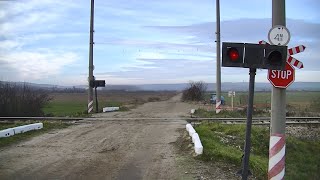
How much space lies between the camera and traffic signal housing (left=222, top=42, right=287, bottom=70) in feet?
27.5

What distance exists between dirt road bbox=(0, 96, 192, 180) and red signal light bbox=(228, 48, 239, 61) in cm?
332

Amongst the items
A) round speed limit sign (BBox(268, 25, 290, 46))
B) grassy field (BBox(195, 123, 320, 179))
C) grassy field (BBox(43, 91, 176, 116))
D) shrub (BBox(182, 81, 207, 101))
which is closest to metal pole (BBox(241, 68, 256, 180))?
round speed limit sign (BBox(268, 25, 290, 46))

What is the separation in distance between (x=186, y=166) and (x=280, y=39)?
14.1 ft

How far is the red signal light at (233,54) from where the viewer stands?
8354mm

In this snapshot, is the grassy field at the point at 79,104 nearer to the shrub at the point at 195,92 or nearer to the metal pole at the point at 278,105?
the shrub at the point at 195,92

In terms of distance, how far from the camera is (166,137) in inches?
679

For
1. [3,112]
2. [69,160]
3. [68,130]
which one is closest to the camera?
[69,160]

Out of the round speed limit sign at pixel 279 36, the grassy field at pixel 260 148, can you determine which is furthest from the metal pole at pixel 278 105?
the grassy field at pixel 260 148

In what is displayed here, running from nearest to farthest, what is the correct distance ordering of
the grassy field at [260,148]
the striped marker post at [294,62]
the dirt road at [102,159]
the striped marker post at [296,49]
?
the striped marker post at [294,62] < the striped marker post at [296,49] < the dirt road at [102,159] < the grassy field at [260,148]

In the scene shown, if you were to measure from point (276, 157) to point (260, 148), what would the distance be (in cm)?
883

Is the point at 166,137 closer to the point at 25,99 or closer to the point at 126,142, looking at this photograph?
the point at 126,142

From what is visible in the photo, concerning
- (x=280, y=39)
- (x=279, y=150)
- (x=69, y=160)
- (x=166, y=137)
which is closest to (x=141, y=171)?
(x=69, y=160)

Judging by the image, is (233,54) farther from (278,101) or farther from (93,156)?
(93,156)

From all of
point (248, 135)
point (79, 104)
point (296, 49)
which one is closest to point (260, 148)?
point (296, 49)
